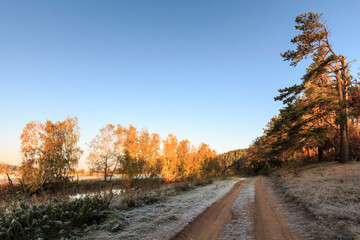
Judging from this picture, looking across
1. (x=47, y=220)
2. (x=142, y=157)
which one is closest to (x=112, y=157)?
(x=142, y=157)

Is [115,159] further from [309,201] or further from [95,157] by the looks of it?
[309,201]

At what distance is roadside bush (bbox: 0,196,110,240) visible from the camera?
193 inches

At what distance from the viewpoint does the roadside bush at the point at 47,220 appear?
16.1 feet

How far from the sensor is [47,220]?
5586 mm

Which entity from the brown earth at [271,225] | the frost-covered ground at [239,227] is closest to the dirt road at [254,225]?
the brown earth at [271,225]

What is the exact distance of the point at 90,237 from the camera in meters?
5.40

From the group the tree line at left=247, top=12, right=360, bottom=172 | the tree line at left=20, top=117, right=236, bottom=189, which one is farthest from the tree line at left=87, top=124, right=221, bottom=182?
the tree line at left=247, top=12, right=360, bottom=172

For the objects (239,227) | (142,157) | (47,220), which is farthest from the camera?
(142,157)

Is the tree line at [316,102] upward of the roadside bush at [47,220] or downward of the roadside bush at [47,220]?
upward

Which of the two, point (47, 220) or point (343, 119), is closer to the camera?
point (47, 220)

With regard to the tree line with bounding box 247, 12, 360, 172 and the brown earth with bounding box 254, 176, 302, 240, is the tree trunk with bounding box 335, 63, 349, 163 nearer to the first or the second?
the tree line with bounding box 247, 12, 360, 172

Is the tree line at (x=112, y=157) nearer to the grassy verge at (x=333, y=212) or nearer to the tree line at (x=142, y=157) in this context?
the tree line at (x=142, y=157)

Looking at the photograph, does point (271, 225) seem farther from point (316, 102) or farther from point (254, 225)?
point (316, 102)

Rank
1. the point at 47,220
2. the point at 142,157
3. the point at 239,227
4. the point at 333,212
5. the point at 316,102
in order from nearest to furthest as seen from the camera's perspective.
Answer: the point at 47,220
the point at 239,227
the point at 333,212
the point at 316,102
the point at 142,157
